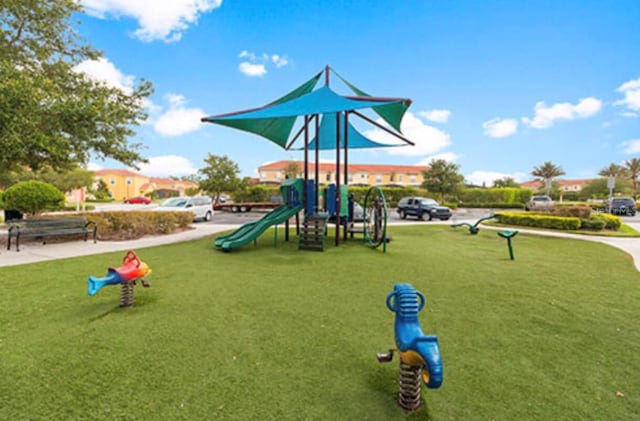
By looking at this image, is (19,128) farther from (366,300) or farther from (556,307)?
(556,307)

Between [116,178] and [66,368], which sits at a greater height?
[116,178]

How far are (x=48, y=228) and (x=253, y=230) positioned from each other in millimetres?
5848

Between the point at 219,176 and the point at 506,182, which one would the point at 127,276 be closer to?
the point at 219,176

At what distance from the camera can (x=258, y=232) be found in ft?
28.2

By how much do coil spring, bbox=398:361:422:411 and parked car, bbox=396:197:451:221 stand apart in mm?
19436

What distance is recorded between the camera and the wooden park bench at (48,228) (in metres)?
8.48

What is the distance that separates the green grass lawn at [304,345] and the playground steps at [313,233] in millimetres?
2271

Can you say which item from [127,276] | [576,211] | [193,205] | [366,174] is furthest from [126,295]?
[366,174]

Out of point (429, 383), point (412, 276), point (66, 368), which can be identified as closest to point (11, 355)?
point (66, 368)

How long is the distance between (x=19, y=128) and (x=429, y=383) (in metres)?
10.4

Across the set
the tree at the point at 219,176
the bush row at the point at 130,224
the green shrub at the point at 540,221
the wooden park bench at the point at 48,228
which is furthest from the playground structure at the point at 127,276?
the tree at the point at 219,176

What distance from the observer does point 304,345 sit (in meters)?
3.16

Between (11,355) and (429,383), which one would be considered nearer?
(429,383)

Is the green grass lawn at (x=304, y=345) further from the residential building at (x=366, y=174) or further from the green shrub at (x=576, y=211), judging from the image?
the residential building at (x=366, y=174)
